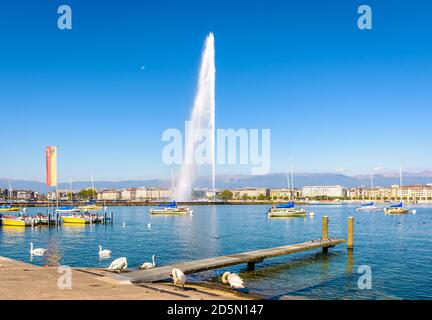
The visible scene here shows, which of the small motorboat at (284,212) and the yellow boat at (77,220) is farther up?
the yellow boat at (77,220)

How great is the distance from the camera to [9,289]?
16781mm

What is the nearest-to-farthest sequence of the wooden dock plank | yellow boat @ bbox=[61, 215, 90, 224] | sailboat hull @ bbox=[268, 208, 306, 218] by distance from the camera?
1. the wooden dock plank
2. yellow boat @ bbox=[61, 215, 90, 224]
3. sailboat hull @ bbox=[268, 208, 306, 218]

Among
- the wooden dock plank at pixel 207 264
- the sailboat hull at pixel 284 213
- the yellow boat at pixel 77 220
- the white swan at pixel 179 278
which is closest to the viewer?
the white swan at pixel 179 278

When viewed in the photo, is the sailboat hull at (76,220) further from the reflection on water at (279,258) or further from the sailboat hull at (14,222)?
the reflection on water at (279,258)

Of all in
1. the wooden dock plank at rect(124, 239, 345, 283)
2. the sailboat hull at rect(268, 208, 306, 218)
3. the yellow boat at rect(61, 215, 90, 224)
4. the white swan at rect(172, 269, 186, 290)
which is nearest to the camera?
the white swan at rect(172, 269, 186, 290)

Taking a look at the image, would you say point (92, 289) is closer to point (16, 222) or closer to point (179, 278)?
point (179, 278)

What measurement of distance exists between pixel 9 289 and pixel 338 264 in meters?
25.1

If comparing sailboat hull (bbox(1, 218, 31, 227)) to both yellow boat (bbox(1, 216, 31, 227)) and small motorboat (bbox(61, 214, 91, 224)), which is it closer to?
yellow boat (bbox(1, 216, 31, 227))

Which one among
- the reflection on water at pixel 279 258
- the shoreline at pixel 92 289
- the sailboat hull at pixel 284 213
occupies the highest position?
the shoreline at pixel 92 289

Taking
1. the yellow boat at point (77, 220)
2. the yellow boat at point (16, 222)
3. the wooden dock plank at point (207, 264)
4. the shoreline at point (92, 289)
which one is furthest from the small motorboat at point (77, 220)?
the shoreline at point (92, 289)

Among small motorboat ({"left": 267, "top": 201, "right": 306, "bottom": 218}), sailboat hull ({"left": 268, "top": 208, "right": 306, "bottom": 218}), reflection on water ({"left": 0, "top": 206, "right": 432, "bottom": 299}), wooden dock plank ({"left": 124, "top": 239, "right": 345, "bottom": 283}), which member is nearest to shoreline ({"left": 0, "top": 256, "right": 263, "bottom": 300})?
wooden dock plank ({"left": 124, "top": 239, "right": 345, "bottom": 283})
